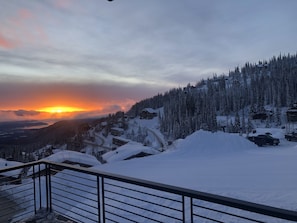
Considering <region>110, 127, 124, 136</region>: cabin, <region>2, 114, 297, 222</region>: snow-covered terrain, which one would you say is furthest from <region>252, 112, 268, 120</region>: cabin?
<region>2, 114, 297, 222</region>: snow-covered terrain

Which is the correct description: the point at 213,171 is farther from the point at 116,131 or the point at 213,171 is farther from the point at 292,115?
the point at 116,131

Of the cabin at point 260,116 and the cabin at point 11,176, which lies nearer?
the cabin at point 11,176

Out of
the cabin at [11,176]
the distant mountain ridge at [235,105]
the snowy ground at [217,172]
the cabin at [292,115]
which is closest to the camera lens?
the cabin at [11,176]

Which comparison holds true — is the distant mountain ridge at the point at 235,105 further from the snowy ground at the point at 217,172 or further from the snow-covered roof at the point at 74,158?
the snow-covered roof at the point at 74,158

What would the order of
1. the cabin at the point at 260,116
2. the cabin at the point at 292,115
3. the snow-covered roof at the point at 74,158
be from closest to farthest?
the snow-covered roof at the point at 74,158
the cabin at the point at 292,115
the cabin at the point at 260,116

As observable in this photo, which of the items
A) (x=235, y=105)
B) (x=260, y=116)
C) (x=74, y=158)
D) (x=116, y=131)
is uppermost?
(x=235, y=105)

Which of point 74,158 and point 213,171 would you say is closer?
point 213,171

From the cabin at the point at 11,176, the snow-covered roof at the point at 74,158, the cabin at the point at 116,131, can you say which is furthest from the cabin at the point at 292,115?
the cabin at the point at 11,176

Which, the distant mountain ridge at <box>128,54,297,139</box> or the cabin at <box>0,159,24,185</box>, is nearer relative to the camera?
the cabin at <box>0,159,24,185</box>

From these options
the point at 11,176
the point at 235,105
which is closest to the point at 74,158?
the point at 11,176

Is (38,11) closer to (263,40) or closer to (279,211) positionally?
(279,211)

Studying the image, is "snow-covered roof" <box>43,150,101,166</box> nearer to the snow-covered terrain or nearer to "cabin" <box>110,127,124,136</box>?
the snow-covered terrain

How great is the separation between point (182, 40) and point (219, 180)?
24.6ft

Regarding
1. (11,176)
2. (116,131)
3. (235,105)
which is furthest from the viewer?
(116,131)
